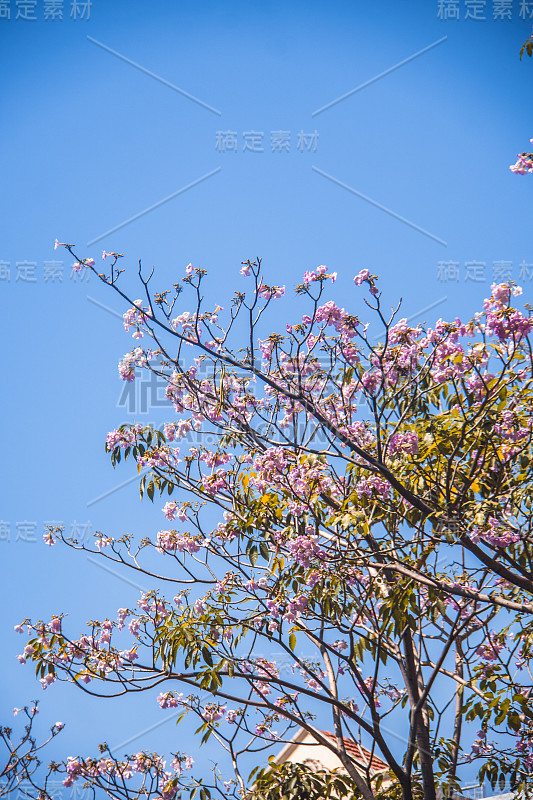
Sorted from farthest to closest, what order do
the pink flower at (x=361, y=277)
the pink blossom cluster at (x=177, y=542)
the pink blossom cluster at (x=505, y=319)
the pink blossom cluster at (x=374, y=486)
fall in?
the pink blossom cluster at (x=177, y=542)
the pink blossom cluster at (x=374, y=486)
the pink flower at (x=361, y=277)
the pink blossom cluster at (x=505, y=319)

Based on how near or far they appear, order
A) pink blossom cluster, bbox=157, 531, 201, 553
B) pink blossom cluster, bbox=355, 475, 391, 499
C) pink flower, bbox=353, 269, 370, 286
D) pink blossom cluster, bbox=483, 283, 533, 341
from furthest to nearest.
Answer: pink blossom cluster, bbox=157, 531, 201, 553 < pink blossom cluster, bbox=355, 475, 391, 499 < pink flower, bbox=353, 269, 370, 286 < pink blossom cluster, bbox=483, 283, 533, 341

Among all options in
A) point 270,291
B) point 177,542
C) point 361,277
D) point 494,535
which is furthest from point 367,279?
point 177,542

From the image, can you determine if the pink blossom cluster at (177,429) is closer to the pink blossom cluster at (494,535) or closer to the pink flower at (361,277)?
the pink flower at (361,277)

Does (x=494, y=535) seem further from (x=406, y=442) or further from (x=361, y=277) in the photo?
(x=361, y=277)

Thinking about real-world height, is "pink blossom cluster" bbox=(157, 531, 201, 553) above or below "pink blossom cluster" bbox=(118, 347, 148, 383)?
below

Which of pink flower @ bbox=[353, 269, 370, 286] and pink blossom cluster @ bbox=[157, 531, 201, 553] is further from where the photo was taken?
pink blossom cluster @ bbox=[157, 531, 201, 553]

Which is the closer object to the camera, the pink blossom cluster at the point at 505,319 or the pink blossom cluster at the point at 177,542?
the pink blossom cluster at the point at 505,319

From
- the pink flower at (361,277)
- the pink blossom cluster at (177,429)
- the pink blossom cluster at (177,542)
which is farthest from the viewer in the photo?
A: the pink blossom cluster at (177,429)

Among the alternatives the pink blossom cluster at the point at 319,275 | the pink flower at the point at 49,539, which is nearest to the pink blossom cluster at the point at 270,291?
the pink blossom cluster at the point at 319,275

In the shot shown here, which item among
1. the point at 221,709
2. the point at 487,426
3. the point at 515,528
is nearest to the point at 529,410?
the point at 487,426

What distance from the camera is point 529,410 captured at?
11.1 ft

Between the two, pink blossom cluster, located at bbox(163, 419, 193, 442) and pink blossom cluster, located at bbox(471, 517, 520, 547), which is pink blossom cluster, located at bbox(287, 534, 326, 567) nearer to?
pink blossom cluster, located at bbox(471, 517, 520, 547)

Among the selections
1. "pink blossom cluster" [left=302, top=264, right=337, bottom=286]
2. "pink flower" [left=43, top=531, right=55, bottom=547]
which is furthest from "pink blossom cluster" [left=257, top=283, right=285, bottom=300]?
"pink flower" [left=43, top=531, right=55, bottom=547]

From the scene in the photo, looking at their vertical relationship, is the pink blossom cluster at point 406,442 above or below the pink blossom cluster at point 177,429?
below
